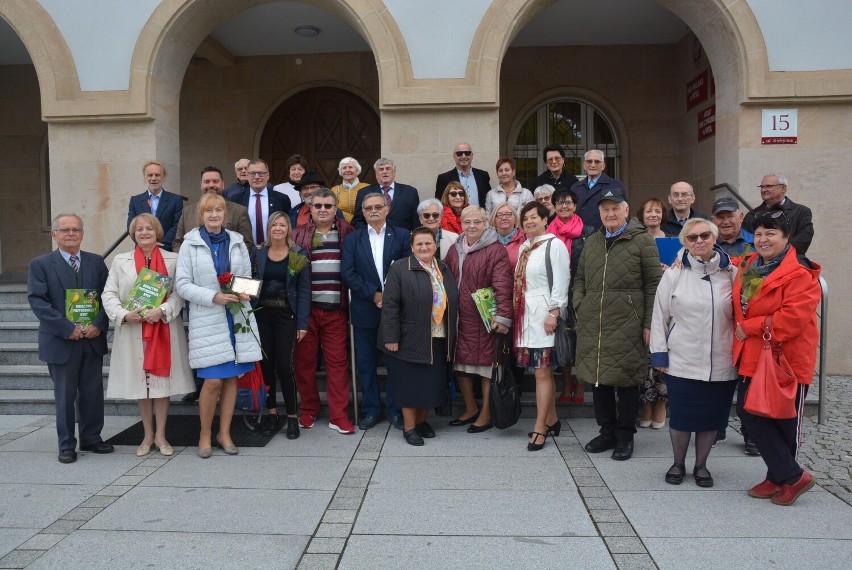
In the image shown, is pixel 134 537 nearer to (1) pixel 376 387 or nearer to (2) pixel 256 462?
(2) pixel 256 462

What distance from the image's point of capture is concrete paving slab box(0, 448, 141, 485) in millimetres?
4523

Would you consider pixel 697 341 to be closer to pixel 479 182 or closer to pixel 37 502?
pixel 479 182

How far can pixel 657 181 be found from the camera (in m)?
11.2

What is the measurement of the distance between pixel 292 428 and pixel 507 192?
3.03 meters

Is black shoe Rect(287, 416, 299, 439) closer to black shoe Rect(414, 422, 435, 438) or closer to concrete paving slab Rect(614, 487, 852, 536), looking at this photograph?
black shoe Rect(414, 422, 435, 438)

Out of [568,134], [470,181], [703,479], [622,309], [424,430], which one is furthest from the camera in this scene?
[568,134]

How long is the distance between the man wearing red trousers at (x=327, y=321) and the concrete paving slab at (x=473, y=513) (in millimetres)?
1574

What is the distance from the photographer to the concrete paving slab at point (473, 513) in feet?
11.8

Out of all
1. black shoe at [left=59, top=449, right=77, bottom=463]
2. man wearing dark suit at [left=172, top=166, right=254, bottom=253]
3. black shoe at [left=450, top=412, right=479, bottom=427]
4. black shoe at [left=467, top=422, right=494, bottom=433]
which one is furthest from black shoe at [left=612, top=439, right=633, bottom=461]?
black shoe at [left=59, top=449, right=77, bottom=463]

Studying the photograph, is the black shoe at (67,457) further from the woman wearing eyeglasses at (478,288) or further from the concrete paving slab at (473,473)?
the woman wearing eyeglasses at (478,288)

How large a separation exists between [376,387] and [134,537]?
8.53 ft

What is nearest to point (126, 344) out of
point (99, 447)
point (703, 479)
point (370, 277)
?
point (99, 447)

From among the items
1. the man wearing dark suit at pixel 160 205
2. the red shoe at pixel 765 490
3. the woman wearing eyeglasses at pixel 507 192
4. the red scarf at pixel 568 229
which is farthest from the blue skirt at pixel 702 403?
the man wearing dark suit at pixel 160 205

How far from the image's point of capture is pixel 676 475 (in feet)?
14.1
